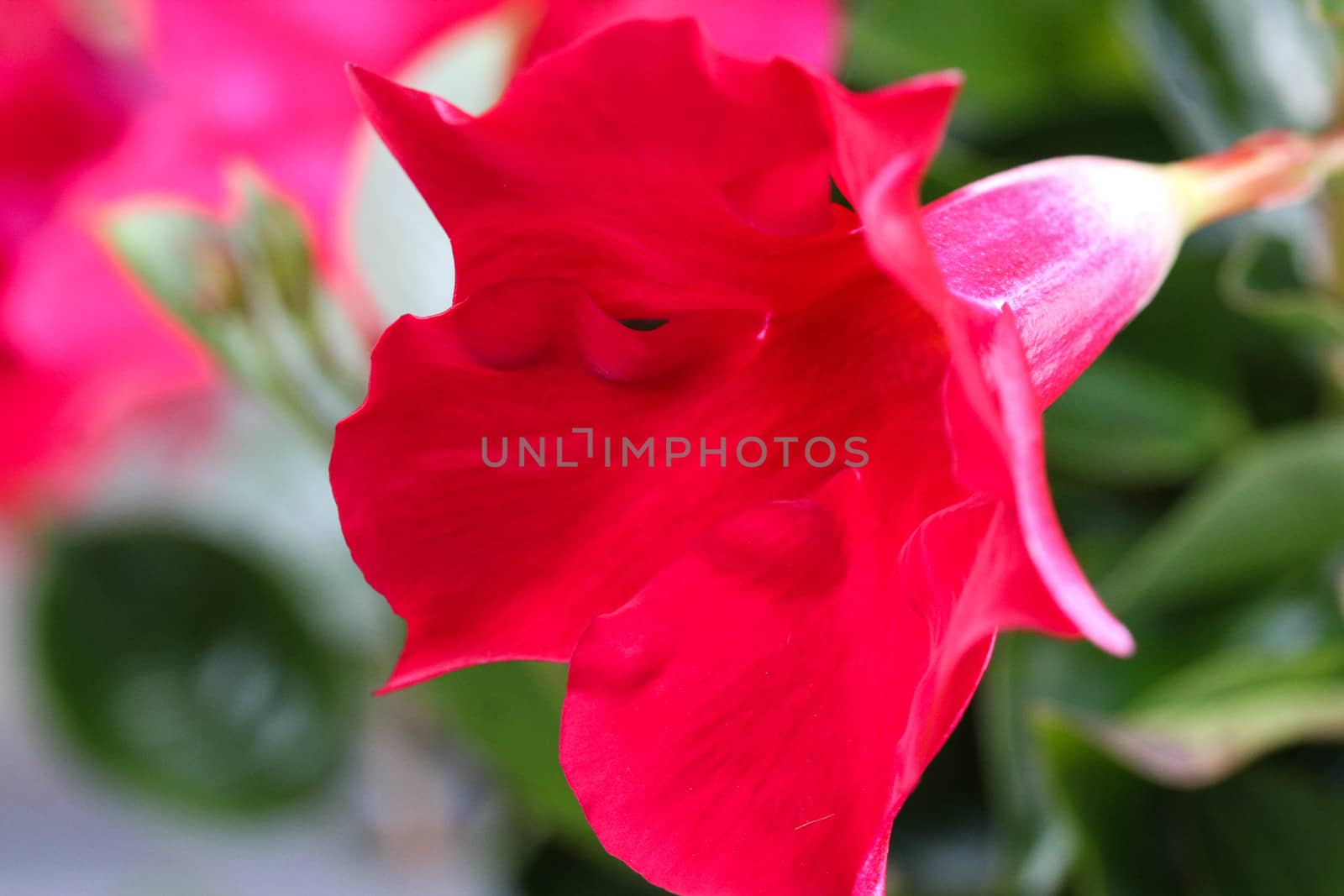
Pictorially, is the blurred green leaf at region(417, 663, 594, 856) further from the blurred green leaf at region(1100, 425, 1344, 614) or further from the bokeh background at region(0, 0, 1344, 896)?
the blurred green leaf at region(1100, 425, 1344, 614)

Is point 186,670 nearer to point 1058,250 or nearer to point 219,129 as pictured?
point 219,129

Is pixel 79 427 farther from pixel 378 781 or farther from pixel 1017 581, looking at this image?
pixel 1017 581

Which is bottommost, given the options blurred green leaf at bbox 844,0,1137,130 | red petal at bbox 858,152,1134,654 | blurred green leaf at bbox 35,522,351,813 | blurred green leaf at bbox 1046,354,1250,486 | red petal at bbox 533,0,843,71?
blurred green leaf at bbox 35,522,351,813

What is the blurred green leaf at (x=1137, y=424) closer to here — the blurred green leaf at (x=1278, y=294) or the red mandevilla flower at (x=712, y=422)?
the blurred green leaf at (x=1278, y=294)

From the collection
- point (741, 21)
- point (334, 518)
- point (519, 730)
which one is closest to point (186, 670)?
point (334, 518)

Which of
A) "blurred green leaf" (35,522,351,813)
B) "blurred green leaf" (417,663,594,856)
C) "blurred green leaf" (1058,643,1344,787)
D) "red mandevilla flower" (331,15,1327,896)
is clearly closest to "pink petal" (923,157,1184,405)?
"red mandevilla flower" (331,15,1327,896)

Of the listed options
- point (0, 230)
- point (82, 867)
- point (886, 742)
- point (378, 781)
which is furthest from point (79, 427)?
point (82, 867)

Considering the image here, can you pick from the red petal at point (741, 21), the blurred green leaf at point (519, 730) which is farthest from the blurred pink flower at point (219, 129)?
the blurred green leaf at point (519, 730)
